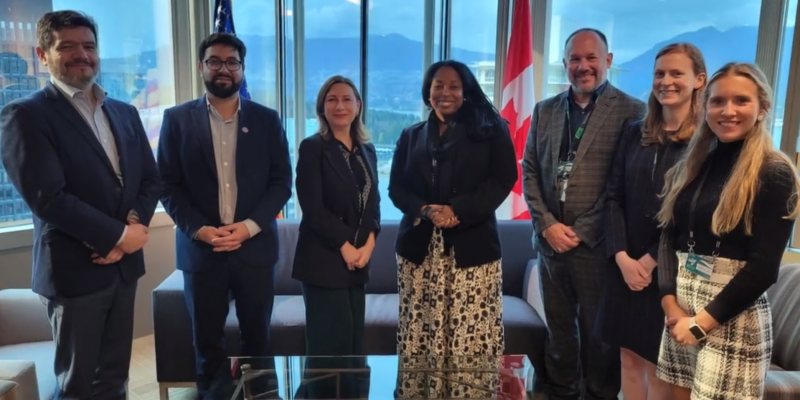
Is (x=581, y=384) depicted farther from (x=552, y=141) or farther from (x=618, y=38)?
(x=618, y=38)

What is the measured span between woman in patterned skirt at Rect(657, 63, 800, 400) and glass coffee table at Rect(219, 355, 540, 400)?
673 millimetres

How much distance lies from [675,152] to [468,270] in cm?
83

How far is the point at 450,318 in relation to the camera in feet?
6.97

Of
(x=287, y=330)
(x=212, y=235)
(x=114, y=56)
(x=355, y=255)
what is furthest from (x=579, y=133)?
(x=114, y=56)

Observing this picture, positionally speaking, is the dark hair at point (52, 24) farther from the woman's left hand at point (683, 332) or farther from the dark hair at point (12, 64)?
the woman's left hand at point (683, 332)

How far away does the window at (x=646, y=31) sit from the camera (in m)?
3.32

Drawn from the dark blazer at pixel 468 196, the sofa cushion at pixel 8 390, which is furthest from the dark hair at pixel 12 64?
the dark blazer at pixel 468 196

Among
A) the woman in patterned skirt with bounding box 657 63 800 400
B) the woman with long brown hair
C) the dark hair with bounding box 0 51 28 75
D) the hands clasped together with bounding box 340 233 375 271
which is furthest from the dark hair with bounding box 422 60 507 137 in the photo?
the dark hair with bounding box 0 51 28 75

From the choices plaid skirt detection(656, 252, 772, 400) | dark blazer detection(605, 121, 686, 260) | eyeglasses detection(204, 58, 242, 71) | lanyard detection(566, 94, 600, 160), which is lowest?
plaid skirt detection(656, 252, 772, 400)

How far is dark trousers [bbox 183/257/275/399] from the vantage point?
2.19m

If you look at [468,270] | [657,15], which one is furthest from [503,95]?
[468,270]

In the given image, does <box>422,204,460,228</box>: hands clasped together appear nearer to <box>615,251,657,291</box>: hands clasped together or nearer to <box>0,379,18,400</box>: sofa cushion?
<box>615,251,657,291</box>: hands clasped together

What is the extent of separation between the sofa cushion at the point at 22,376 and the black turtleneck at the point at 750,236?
6.56 ft

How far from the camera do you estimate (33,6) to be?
2967 mm
